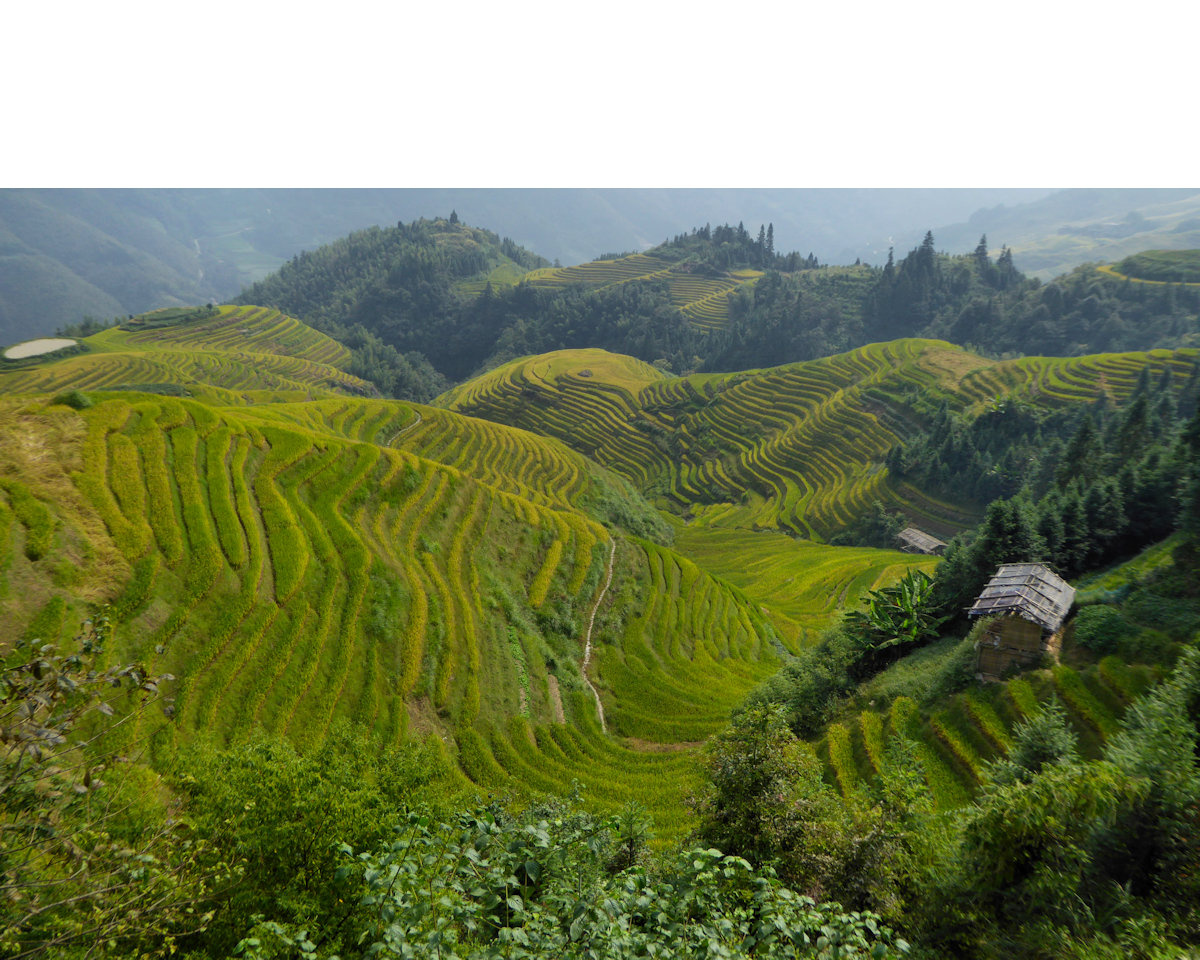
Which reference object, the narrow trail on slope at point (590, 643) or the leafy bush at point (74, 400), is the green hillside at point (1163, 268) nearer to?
the narrow trail on slope at point (590, 643)

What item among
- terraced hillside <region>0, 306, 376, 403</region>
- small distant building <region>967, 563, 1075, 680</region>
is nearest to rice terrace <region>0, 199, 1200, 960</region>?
small distant building <region>967, 563, 1075, 680</region>

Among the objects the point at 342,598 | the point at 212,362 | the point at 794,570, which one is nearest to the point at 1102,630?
the point at 342,598

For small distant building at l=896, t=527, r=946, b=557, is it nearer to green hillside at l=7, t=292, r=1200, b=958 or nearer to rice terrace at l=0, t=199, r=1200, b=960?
rice terrace at l=0, t=199, r=1200, b=960

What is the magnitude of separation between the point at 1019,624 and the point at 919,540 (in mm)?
56666

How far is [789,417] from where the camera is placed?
357 feet

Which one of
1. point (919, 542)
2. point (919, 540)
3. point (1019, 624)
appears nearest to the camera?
point (1019, 624)

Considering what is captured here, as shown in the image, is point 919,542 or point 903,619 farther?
point 919,542

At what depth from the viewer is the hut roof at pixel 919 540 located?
69.6 m

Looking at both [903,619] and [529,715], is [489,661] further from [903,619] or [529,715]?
[903,619]

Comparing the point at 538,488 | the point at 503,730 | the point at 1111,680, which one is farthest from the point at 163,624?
the point at 538,488

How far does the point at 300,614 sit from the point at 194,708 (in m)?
4.91

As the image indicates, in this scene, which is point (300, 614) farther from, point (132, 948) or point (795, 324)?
point (795, 324)

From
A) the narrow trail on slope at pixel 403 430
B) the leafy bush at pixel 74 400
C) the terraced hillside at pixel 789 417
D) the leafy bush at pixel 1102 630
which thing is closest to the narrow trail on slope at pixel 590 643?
the leafy bush at pixel 1102 630

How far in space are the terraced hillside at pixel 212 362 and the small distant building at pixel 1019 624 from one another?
79.4m
